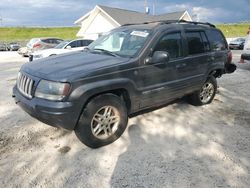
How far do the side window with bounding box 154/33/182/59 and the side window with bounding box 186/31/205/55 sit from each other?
0.32m

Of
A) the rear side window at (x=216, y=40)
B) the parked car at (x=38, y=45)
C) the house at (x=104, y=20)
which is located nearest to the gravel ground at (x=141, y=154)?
the rear side window at (x=216, y=40)

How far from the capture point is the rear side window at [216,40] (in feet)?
19.5

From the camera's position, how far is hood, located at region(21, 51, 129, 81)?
3681 mm

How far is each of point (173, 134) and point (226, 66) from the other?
3.06m

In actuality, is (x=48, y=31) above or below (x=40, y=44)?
above

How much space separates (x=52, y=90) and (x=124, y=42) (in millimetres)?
1854

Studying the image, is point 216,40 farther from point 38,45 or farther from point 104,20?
point 104,20

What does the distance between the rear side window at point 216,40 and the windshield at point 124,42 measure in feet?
6.44

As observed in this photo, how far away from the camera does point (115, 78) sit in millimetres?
3984

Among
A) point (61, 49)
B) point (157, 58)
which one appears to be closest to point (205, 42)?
point (157, 58)

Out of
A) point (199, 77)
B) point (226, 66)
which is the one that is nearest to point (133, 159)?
point (199, 77)

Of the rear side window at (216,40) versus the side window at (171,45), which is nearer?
the side window at (171,45)

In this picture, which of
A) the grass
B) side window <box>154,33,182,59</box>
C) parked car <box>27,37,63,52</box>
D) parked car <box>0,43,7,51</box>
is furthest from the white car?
the grass

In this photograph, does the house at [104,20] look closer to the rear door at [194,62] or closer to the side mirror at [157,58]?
the rear door at [194,62]
